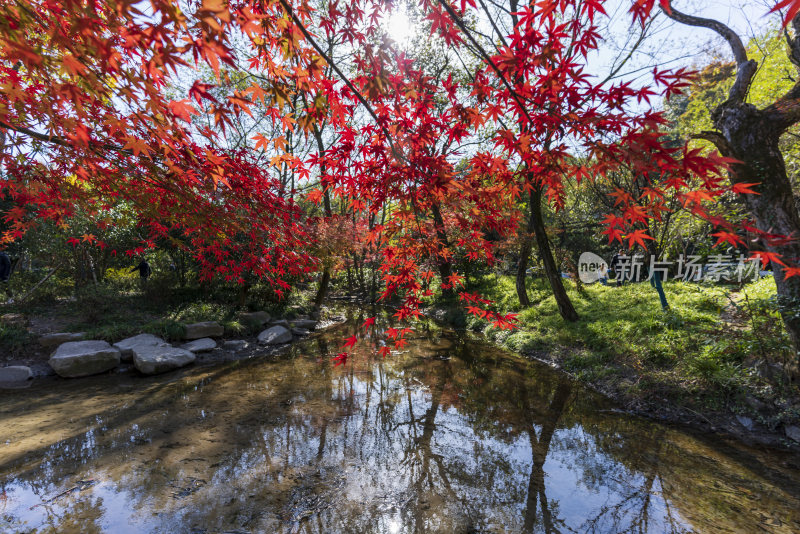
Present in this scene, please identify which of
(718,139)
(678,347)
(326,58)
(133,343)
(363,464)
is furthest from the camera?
(133,343)

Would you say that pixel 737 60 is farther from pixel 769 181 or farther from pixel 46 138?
pixel 46 138

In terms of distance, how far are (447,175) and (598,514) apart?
117 inches

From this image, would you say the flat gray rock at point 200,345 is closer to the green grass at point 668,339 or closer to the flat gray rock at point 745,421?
the green grass at point 668,339

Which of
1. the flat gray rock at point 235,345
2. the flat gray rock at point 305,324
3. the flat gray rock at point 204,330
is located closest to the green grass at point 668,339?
the flat gray rock at point 305,324

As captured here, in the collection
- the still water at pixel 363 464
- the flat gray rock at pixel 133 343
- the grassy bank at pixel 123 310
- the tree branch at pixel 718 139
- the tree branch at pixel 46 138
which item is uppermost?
the tree branch at pixel 718 139

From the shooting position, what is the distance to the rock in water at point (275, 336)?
8461mm

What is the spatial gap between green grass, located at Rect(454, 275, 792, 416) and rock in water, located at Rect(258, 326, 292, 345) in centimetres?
488

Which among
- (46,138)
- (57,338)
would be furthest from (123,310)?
(46,138)

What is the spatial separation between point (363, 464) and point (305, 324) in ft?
22.7

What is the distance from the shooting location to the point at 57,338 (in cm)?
655

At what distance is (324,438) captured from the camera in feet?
13.5

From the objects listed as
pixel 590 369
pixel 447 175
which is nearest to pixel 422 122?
pixel 447 175

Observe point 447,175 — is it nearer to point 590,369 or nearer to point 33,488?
point 33,488

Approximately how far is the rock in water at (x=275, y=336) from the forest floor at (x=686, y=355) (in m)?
4.95
